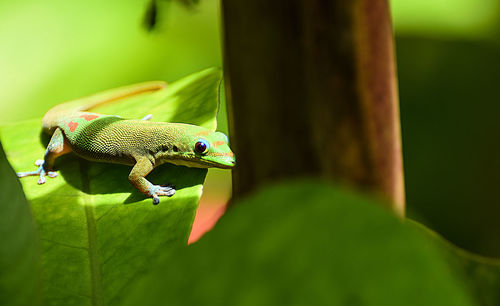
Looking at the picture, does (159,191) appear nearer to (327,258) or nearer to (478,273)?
(478,273)

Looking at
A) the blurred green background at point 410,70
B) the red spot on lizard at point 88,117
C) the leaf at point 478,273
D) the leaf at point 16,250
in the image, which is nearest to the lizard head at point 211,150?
the blurred green background at point 410,70

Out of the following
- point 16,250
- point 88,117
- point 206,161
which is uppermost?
point 16,250

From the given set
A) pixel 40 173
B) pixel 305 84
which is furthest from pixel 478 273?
pixel 40 173

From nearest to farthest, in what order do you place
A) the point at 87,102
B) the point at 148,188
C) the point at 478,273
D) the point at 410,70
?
the point at 478,273 < the point at 148,188 < the point at 87,102 < the point at 410,70

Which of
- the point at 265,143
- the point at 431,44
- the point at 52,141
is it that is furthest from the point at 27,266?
the point at 431,44

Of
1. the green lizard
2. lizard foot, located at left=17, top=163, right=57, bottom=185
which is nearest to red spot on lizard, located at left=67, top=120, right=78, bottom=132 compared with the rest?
the green lizard

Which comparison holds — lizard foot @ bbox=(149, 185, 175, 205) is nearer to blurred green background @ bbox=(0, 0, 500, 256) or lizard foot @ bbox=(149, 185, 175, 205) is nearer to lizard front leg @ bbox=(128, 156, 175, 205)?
lizard front leg @ bbox=(128, 156, 175, 205)

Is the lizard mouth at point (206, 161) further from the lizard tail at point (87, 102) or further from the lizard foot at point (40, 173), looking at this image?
the lizard foot at point (40, 173)
